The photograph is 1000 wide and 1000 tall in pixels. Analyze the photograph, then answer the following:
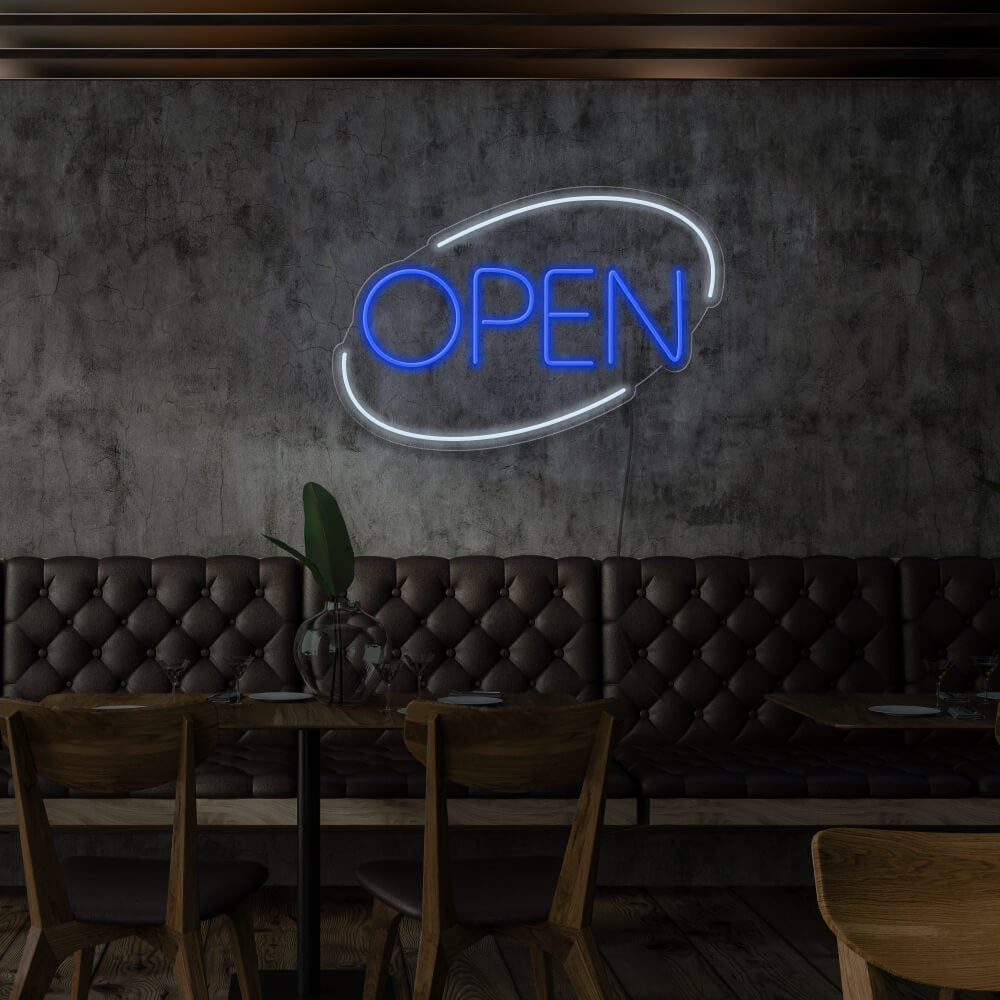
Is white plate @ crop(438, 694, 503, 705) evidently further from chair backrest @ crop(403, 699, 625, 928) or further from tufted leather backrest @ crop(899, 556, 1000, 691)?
tufted leather backrest @ crop(899, 556, 1000, 691)

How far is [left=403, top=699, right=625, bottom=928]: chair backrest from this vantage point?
6.16 feet

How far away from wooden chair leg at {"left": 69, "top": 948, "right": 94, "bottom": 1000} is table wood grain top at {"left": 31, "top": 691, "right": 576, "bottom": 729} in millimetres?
509

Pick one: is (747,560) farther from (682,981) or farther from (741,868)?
(682,981)

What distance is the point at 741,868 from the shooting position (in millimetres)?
3539

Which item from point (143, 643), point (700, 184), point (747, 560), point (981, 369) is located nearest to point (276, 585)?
point (143, 643)

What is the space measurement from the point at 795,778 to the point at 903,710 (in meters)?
0.55

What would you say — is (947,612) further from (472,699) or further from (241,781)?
(241,781)

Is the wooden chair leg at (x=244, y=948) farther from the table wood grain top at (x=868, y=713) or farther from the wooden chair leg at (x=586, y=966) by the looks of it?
the table wood grain top at (x=868, y=713)

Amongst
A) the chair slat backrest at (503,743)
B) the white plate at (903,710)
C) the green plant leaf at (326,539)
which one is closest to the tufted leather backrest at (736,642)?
the white plate at (903,710)

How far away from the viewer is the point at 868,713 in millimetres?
2559

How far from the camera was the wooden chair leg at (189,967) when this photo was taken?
192 centimetres

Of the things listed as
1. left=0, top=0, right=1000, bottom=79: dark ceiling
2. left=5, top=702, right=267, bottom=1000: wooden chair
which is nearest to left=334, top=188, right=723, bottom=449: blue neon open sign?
left=0, top=0, right=1000, bottom=79: dark ceiling

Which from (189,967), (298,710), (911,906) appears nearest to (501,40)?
(298,710)

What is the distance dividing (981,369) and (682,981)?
7.90 feet
